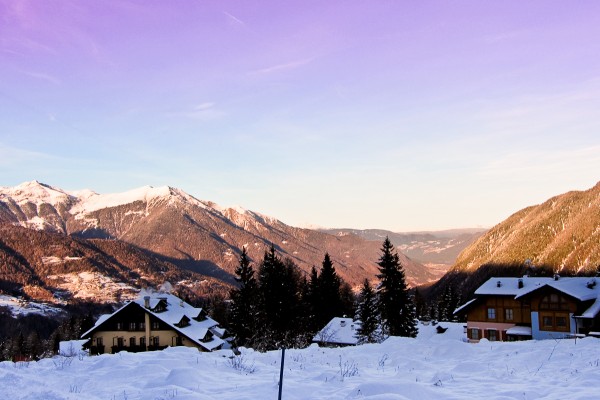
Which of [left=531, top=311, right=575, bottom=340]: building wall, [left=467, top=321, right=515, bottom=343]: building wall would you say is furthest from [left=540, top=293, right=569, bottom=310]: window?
[left=467, top=321, right=515, bottom=343]: building wall

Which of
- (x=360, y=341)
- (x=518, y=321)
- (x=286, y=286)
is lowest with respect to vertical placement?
(x=360, y=341)

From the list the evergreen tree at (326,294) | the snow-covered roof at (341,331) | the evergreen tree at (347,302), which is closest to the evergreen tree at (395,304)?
the snow-covered roof at (341,331)

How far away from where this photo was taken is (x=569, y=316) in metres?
43.3

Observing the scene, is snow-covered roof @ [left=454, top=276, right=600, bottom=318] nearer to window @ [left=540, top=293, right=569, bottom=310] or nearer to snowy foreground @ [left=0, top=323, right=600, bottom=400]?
window @ [left=540, top=293, right=569, bottom=310]

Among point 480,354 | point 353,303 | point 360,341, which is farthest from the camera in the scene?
point 353,303

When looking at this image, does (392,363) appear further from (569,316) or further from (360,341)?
(360,341)

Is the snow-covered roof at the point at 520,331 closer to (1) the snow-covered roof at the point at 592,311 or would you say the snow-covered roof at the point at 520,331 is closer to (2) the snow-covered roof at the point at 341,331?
(1) the snow-covered roof at the point at 592,311

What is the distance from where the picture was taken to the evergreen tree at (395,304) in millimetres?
50875

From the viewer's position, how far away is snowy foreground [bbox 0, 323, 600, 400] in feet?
29.4

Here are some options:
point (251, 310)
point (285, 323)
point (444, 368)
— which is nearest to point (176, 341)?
point (251, 310)

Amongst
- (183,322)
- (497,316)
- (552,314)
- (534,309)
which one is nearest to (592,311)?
(552,314)

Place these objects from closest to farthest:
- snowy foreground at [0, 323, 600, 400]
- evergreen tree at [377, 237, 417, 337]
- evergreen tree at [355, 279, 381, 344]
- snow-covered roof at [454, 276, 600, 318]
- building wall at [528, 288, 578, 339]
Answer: snowy foreground at [0, 323, 600, 400] < snow-covered roof at [454, 276, 600, 318] < building wall at [528, 288, 578, 339] < evergreen tree at [377, 237, 417, 337] < evergreen tree at [355, 279, 381, 344]

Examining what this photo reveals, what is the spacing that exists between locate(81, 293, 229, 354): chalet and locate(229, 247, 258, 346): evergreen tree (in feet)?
11.3

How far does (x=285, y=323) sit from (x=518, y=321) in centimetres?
2393
